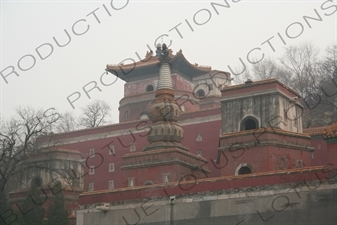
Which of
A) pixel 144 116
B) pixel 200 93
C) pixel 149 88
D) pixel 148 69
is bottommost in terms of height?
pixel 144 116

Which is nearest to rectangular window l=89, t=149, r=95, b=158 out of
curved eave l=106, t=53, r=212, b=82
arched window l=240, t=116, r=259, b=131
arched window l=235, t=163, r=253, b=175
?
curved eave l=106, t=53, r=212, b=82

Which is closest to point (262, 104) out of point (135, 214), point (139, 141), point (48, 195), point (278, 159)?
point (278, 159)

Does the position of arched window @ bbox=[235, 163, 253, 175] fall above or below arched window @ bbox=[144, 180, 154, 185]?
above

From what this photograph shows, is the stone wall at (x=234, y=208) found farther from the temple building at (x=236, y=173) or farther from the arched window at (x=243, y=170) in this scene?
the arched window at (x=243, y=170)

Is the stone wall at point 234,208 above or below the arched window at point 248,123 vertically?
below

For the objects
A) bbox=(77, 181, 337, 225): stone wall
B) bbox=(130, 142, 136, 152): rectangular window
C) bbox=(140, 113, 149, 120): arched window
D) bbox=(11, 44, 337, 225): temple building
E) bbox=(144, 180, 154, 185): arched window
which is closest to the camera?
bbox=(77, 181, 337, 225): stone wall

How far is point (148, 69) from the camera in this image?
5394 centimetres

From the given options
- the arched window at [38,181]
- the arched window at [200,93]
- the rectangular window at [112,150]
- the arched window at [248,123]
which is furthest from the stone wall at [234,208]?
the arched window at [200,93]

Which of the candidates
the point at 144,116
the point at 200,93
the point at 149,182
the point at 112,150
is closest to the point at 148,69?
the point at 144,116

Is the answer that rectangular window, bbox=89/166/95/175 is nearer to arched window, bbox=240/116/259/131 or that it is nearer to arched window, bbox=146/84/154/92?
arched window, bbox=146/84/154/92

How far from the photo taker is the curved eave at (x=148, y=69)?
176ft

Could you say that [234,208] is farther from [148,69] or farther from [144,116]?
[148,69]

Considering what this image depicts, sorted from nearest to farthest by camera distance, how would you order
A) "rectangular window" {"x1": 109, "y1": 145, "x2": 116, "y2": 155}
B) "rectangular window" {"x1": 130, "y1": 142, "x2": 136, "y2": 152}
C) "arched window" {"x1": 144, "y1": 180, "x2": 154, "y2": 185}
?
"arched window" {"x1": 144, "y1": 180, "x2": 154, "y2": 185} < "rectangular window" {"x1": 130, "y1": 142, "x2": 136, "y2": 152} < "rectangular window" {"x1": 109, "y1": 145, "x2": 116, "y2": 155}

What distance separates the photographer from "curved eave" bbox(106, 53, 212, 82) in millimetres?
53531
